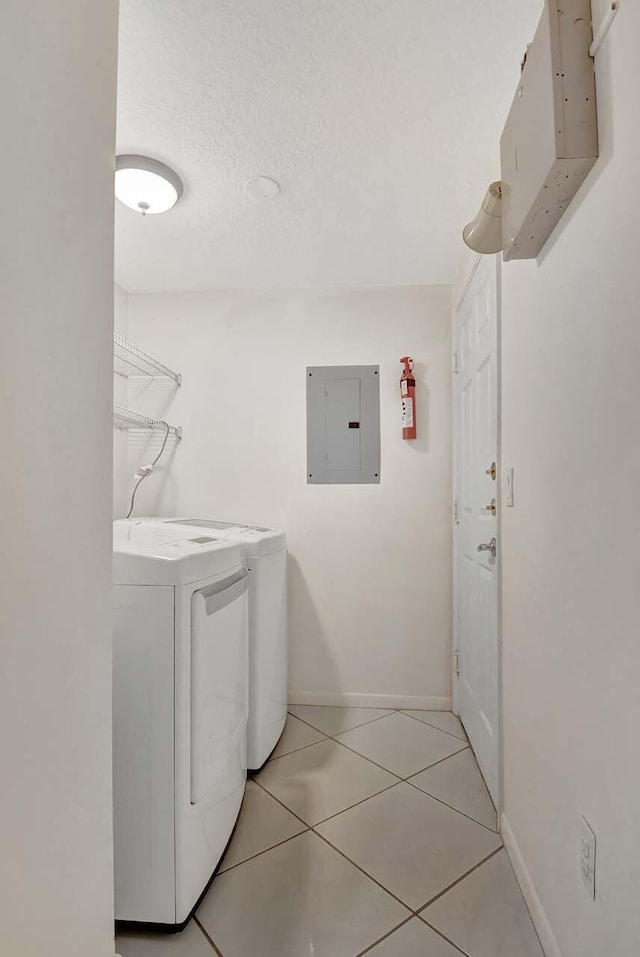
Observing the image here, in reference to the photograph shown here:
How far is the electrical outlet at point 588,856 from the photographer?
0.93m

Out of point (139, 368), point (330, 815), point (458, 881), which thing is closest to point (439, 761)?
point (330, 815)

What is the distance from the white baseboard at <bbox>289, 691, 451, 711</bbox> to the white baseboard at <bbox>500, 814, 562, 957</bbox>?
1.02 meters

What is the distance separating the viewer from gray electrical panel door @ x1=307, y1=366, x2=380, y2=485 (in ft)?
9.04

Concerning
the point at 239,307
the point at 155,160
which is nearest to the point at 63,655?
the point at 155,160

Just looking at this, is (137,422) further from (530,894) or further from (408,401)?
(530,894)

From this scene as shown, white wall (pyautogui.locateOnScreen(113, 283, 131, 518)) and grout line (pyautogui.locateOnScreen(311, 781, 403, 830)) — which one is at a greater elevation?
white wall (pyautogui.locateOnScreen(113, 283, 131, 518))

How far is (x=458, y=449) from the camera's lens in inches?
101

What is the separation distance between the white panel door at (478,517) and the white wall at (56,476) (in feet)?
4.17

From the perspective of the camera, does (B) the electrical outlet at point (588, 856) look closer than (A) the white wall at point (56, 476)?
No

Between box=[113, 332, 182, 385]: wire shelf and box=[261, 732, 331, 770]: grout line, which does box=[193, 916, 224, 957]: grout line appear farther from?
box=[113, 332, 182, 385]: wire shelf

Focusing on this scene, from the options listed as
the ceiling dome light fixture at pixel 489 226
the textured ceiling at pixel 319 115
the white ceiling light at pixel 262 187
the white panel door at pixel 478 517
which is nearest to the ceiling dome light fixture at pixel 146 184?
the textured ceiling at pixel 319 115

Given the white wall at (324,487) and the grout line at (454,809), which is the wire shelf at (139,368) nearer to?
the white wall at (324,487)

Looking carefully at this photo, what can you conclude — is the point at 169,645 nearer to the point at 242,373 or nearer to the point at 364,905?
the point at 364,905

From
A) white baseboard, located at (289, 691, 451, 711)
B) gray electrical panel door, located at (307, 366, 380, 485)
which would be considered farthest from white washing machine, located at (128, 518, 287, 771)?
gray electrical panel door, located at (307, 366, 380, 485)
